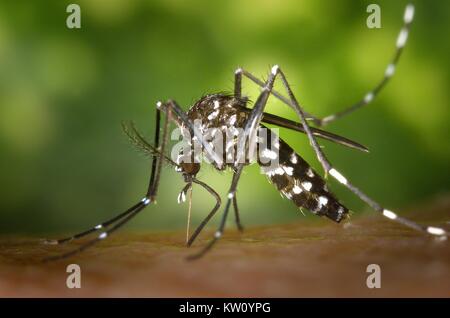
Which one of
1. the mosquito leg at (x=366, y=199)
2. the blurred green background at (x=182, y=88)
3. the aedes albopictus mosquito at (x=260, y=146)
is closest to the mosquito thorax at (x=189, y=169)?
the aedes albopictus mosquito at (x=260, y=146)

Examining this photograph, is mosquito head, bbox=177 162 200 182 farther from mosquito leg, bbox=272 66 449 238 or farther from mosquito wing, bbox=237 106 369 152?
mosquito leg, bbox=272 66 449 238

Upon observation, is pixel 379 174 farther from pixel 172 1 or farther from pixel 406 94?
pixel 172 1

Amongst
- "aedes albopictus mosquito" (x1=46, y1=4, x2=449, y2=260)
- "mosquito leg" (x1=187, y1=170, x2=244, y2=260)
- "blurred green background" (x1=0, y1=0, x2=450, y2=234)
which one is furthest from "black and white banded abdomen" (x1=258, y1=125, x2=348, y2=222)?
"blurred green background" (x1=0, y1=0, x2=450, y2=234)

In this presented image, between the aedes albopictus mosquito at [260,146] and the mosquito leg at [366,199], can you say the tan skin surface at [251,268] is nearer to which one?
the mosquito leg at [366,199]

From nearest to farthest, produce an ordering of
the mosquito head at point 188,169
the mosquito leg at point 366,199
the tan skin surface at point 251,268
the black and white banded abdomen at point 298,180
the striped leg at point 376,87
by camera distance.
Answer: the tan skin surface at point 251,268 → the mosquito leg at point 366,199 → the striped leg at point 376,87 → the black and white banded abdomen at point 298,180 → the mosquito head at point 188,169

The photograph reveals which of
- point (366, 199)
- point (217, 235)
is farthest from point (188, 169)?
point (366, 199)

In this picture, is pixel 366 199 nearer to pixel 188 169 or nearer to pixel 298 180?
pixel 298 180
